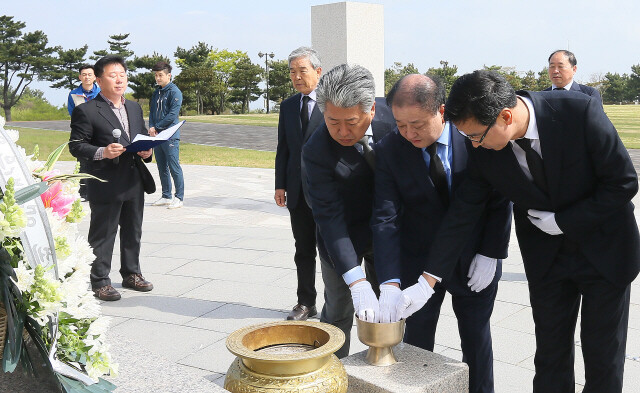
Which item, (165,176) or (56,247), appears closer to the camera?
(56,247)

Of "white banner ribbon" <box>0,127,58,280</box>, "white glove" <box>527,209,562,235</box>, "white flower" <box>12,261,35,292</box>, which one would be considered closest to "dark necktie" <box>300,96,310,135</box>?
"white glove" <box>527,209,562,235</box>

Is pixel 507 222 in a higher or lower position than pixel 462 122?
lower

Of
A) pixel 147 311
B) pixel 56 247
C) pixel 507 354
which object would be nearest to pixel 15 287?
pixel 56 247

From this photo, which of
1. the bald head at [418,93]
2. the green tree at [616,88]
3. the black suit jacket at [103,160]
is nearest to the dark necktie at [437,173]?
the bald head at [418,93]

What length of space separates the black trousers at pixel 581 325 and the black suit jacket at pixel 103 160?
358cm

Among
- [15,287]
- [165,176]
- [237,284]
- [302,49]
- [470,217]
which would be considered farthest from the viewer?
[165,176]

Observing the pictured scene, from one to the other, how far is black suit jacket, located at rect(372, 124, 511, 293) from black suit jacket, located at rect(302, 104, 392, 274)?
0.57 ft

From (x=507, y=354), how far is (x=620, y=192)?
1792 millimetres

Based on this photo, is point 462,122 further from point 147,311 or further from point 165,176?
point 165,176

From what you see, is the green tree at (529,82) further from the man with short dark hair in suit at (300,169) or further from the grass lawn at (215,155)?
the man with short dark hair in suit at (300,169)

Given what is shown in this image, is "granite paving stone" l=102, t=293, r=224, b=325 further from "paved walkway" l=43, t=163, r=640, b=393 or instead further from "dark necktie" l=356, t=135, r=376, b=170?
"dark necktie" l=356, t=135, r=376, b=170

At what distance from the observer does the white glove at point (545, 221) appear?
2670 mm

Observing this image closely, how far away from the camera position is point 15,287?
1.86 meters

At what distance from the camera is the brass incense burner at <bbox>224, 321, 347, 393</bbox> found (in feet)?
7.17
